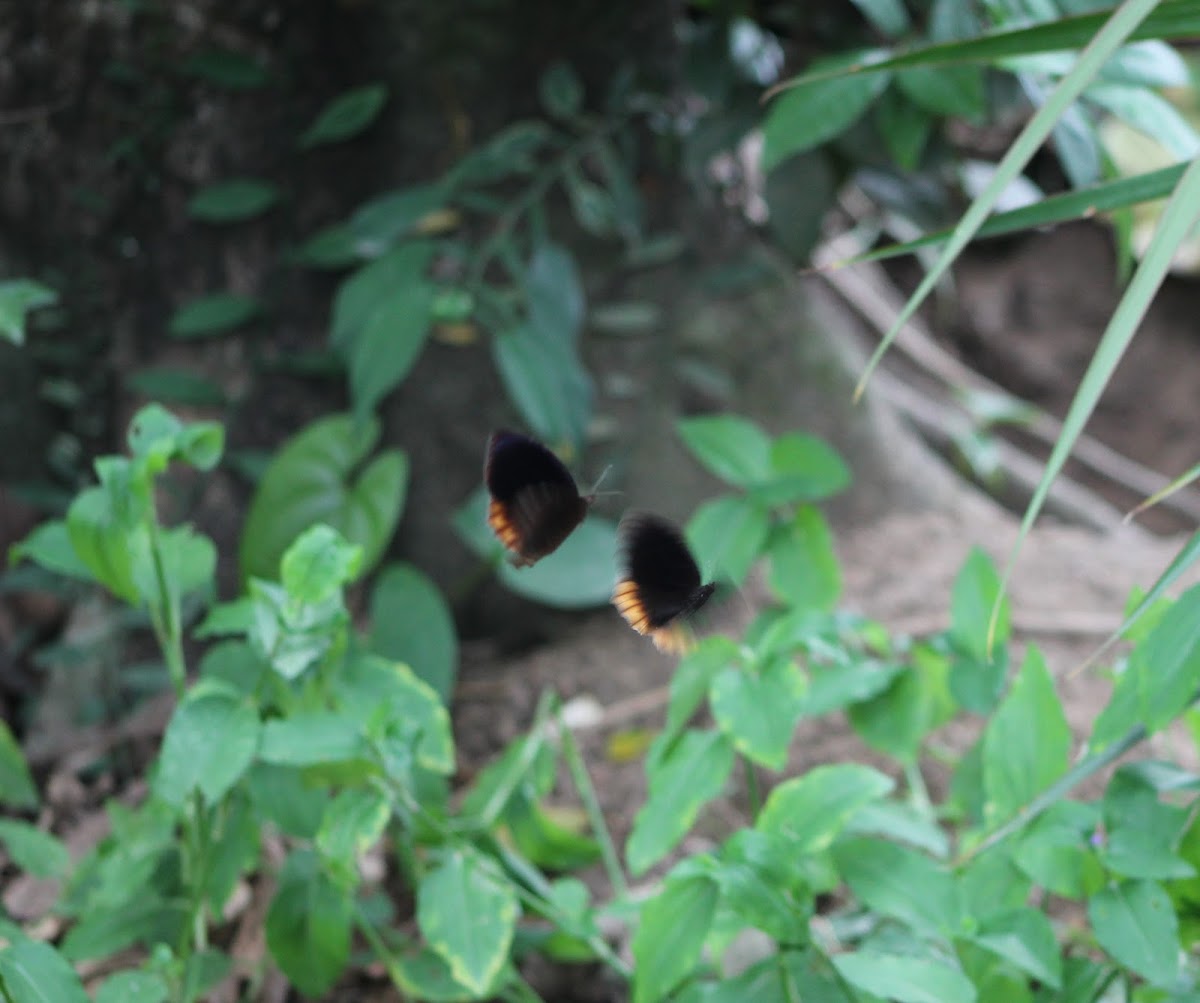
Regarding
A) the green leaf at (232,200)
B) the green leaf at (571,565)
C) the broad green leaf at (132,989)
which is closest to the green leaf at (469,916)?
the broad green leaf at (132,989)

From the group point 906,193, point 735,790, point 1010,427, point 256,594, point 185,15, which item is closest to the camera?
point 256,594

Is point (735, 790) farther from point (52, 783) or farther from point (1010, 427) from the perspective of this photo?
point (1010, 427)

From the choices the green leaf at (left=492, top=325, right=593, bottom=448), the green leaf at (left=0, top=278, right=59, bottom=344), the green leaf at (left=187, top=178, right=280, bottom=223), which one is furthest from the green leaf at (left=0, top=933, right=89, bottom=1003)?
the green leaf at (left=187, top=178, right=280, bottom=223)

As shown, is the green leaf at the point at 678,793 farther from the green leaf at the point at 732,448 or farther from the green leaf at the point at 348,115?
the green leaf at the point at 348,115

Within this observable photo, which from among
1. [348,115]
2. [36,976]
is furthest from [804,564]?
[348,115]

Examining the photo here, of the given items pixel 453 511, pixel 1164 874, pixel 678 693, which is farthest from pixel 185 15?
pixel 1164 874

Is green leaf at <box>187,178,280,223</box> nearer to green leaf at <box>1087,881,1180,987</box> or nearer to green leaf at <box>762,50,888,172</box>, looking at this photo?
green leaf at <box>762,50,888,172</box>

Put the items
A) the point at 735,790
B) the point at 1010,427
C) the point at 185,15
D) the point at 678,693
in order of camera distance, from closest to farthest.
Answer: the point at 678,693
the point at 735,790
the point at 185,15
the point at 1010,427
